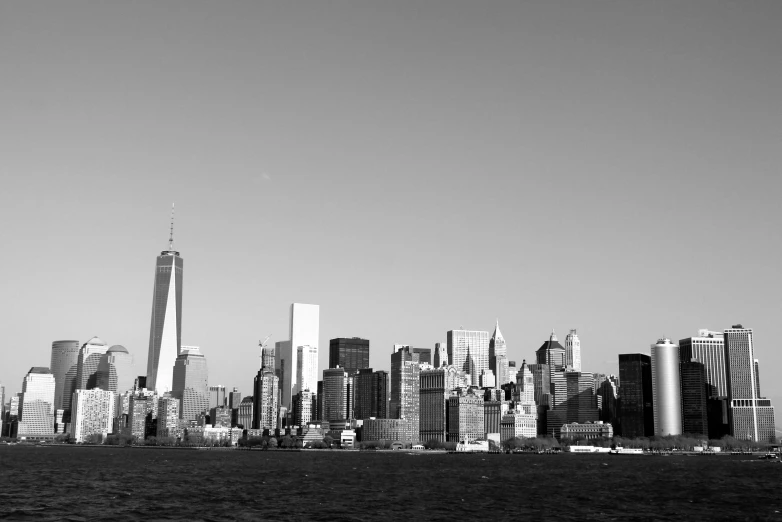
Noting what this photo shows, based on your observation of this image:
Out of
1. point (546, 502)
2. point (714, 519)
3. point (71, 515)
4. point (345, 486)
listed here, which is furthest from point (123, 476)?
point (714, 519)

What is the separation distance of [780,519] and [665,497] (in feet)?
86.1

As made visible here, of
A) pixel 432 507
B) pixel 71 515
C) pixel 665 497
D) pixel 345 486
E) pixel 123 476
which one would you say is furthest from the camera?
pixel 123 476

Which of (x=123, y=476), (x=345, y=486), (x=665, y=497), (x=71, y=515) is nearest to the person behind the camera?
(x=71, y=515)

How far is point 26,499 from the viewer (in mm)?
105750

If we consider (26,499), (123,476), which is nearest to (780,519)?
(26,499)

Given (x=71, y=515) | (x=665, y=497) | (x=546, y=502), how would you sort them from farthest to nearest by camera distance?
(x=665, y=497) → (x=546, y=502) → (x=71, y=515)

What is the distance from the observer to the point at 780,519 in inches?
3748

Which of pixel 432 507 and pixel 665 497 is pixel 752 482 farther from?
pixel 432 507

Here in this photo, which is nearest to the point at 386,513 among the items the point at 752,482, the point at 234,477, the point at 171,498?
the point at 171,498

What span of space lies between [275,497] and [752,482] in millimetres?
84578

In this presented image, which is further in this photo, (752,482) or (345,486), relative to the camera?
(752,482)

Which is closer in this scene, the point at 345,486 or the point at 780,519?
the point at 780,519

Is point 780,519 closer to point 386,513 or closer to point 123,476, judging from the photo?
point 386,513

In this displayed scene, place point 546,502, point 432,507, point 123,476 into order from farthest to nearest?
point 123,476, point 546,502, point 432,507
